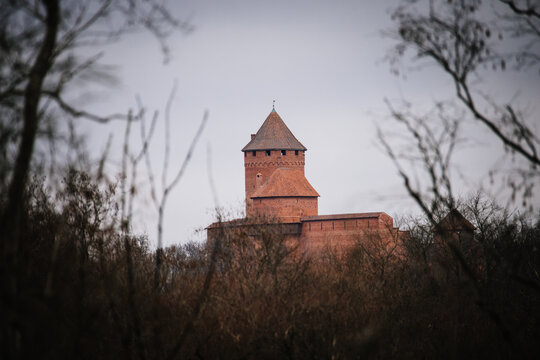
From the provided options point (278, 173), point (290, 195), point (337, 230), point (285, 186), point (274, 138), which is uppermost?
point (274, 138)

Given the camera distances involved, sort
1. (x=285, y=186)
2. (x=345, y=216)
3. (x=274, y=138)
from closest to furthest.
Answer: (x=345, y=216)
(x=285, y=186)
(x=274, y=138)

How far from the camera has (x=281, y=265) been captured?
Result: 15.9 metres

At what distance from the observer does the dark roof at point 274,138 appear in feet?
194

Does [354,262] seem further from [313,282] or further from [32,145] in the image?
[32,145]

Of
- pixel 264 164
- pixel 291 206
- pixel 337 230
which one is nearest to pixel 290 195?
pixel 291 206

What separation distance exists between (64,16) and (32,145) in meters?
1.25

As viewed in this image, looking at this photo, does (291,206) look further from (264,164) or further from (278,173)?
(264,164)

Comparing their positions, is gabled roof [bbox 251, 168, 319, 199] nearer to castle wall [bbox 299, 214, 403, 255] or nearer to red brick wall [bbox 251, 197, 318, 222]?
red brick wall [bbox 251, 197, 318, 222]

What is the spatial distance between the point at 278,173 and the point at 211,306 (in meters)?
44.8

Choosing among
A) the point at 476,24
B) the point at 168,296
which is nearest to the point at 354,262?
the point at 168,296

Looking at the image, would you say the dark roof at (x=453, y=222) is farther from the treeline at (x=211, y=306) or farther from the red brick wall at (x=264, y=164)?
the red brick wall at (x=264, y=164)

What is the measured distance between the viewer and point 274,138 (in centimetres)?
5988

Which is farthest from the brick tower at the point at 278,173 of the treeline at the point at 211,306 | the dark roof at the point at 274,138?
the treeline at the point at 211,306

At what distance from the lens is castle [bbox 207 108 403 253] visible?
47562 mm
